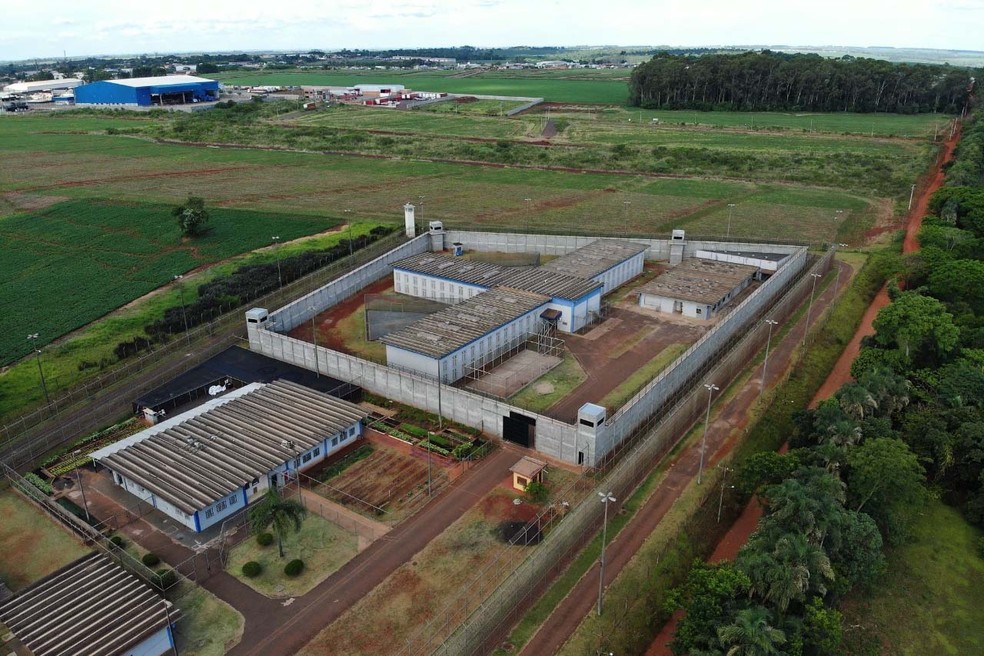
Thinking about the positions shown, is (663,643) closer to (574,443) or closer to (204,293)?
(574,443)

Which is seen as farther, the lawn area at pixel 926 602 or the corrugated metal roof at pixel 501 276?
the corrugated metal roof at pixel 501 276

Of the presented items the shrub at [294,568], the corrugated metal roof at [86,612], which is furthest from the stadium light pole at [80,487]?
the shrub at [294,568]

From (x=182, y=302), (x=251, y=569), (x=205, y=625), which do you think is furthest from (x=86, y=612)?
(x=182, y=302)

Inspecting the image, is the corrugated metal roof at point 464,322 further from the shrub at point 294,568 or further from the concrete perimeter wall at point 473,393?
the shrub at point 294,568

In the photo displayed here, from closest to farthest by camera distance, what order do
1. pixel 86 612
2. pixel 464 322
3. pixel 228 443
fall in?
pixel 86 612
pixel 228 443
pixel 464 322

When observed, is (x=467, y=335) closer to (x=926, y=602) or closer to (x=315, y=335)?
(x=315, y=335)

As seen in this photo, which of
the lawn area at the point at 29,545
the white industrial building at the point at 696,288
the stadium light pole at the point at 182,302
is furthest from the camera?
the white industrial building at the point at 696,288
